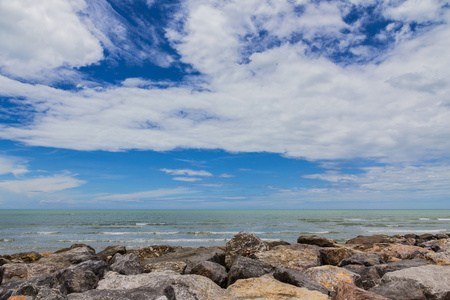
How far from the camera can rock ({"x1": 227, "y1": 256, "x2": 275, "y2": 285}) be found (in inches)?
268

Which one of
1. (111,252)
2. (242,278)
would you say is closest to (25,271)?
(111,252)

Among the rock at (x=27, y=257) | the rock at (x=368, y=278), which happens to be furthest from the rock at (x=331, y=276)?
the rock at (x=27, y=257)

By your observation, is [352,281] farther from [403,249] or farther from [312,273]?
[403,249]

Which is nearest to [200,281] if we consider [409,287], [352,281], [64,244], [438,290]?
[352,281]

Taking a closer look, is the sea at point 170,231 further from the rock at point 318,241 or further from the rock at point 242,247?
the rock at point 242,247

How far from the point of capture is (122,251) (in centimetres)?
1271

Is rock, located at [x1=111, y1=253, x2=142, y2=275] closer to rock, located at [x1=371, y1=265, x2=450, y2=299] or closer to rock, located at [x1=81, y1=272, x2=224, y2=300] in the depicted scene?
rock, located at [x1=81, y1=272, x2=224, y2=300]

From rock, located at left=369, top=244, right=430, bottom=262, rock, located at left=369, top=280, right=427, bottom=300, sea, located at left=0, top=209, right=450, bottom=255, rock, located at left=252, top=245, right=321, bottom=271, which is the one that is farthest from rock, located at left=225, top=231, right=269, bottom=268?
sea, located at left=0, top=209, right=450, bottom=255

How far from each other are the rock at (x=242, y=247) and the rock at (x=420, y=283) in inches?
174

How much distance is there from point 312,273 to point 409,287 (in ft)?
6.75

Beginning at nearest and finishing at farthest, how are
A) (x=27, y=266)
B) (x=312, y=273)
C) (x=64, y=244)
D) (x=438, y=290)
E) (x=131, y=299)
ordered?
1. (x=131, y=299)
2. (x=438, y=290)
3. (x=312, y=273)
4. (x=27, y=266)
5. (x=64, y=244)

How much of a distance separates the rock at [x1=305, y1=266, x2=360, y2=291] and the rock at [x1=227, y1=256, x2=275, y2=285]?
1.07 m

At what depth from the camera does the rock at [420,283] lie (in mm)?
5246

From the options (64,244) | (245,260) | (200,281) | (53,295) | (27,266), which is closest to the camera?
(53,295)
